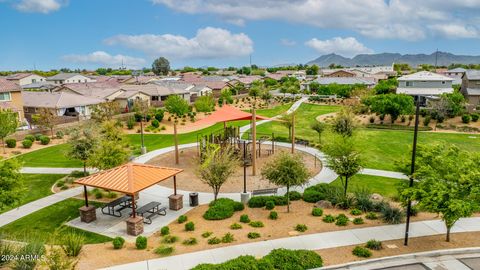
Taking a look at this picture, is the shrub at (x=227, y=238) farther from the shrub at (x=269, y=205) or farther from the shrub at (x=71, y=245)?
the shrub at (x=71, y=245)

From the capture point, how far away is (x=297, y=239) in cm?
1576

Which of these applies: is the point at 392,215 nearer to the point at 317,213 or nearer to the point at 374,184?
the point at 317,213

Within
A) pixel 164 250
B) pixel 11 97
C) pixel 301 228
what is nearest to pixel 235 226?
pixel 301 228

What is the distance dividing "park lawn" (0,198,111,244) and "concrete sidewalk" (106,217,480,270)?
423 cm

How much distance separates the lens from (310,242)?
15.5 metres

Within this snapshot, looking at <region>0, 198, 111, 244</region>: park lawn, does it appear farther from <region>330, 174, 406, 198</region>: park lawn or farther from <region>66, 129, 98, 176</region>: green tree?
<region>330, 174, 406, 198</region>: park lawn

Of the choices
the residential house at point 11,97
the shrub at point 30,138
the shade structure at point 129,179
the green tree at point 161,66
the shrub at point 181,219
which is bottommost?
the shrub at point 181,219

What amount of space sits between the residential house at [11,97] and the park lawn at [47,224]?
30.3 meters

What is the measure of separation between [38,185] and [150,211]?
1085 cm

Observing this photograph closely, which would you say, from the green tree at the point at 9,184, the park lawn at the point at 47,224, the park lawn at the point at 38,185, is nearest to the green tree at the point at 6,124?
the park lawn at the point at 38,185

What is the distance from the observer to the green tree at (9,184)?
1488 centimetres

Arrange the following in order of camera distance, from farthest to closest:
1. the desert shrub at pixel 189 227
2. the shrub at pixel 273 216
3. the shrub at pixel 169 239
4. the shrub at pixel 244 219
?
the shrub at pixel 273 216, the shrub at pixel 244 219, the desert shrub at pixel 189 227, the shrub at pixel 169 239

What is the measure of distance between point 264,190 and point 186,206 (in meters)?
4.89

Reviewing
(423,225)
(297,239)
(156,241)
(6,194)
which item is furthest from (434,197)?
(6,194)
